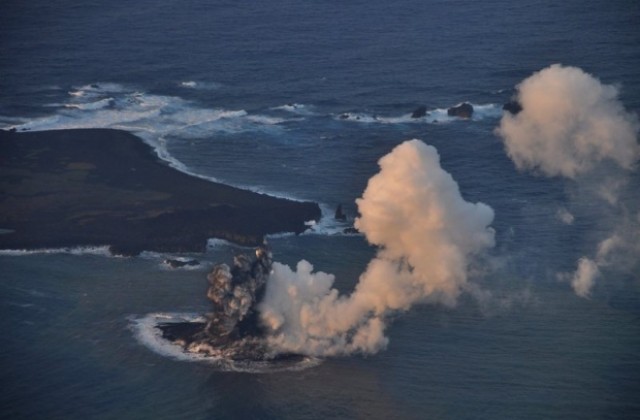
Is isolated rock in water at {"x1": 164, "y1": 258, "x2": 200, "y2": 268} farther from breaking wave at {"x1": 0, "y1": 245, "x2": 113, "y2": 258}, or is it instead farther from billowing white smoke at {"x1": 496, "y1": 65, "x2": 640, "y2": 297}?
billowing white smoke at {"x1": 496, "y1": 65, "x2": 640, "y2": 297}

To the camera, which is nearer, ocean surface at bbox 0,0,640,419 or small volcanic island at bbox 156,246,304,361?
ocean surface at bbox 0,0,640,419

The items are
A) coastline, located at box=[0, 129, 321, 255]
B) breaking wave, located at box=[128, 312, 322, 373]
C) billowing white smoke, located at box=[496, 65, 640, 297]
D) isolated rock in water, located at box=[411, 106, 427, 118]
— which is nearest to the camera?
breaking wave, located at box=[128, 312, 322, 373]

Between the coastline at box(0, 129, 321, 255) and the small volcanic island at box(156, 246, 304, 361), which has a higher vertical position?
the coastline at box(0, 129, 321, 255)

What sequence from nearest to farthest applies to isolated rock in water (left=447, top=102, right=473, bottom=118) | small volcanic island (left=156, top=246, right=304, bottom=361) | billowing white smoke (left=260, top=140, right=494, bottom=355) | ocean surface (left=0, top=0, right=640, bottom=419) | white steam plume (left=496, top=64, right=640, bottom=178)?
1. ocean surface (left=0, top=0, right=640, bottom=419)
2. small volcanic island (left=156, top=246, right=304, bottom=361)
3. billowing white smoke (left=260, top=140, right=494, bottom=355)
4. white steam plume (left=496, top=64, right=640, bottom=178)
5. isolated rock in water (left=447, top=102, right=473, bottom=118)

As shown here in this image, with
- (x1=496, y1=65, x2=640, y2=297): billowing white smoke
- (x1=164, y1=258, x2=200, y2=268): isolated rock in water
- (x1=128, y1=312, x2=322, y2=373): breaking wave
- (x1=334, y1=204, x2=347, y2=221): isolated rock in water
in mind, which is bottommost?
(x1=128, y1=312, x2=322, y2=373): breaking wave

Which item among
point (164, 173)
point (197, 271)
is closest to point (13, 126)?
point (164, 173)

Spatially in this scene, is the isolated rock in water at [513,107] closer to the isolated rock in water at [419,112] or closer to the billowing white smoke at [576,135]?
the billowing white smoke at [576,135]

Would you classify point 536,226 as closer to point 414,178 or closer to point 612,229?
point 612,229

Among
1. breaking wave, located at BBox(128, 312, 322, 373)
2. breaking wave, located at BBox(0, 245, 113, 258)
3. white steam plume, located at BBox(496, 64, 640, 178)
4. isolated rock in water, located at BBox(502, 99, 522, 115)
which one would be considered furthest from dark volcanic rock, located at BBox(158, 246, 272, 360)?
isolated rock in water, located at BBox(502, 99, 522, 115)
